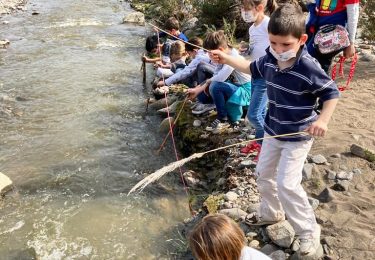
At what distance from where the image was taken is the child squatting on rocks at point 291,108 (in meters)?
2.81

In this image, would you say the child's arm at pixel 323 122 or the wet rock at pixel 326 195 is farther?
the wet rock at pixel 326 195

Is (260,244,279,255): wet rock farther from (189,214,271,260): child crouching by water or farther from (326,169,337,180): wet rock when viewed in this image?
(189,214,271,260): child crouching by water

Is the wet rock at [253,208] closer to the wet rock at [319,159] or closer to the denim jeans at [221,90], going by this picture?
the wet rock at [319,159]

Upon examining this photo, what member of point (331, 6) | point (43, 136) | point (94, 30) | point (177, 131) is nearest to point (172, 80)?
point (177, 131)

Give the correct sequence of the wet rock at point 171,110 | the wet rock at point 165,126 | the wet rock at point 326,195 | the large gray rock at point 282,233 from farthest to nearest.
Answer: the wet rock at point 171,110
the wet rock at point 165,126
the wet rock at point 326,195
the large gray rock at point 282,233

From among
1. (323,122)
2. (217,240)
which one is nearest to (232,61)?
(323,122)

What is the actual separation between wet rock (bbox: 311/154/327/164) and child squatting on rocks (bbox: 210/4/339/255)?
1.14m

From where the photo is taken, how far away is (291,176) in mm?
3088

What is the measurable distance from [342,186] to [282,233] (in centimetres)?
95

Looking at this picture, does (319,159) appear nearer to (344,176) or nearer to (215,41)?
(344,176)

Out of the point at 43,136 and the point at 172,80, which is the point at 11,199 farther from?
the point at 172,80

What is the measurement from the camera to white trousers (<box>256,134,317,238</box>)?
3078mm

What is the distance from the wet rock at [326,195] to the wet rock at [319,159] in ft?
1.56

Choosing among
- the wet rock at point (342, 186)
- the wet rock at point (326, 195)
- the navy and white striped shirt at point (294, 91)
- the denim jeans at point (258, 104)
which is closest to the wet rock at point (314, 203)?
the wet rock at point (326, 195)
